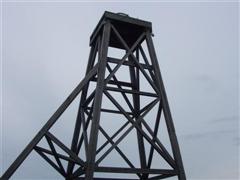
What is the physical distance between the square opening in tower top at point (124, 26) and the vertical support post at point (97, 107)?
272 mm

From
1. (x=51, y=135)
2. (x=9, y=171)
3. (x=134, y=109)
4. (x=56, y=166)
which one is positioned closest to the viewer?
(x=9, y=171)

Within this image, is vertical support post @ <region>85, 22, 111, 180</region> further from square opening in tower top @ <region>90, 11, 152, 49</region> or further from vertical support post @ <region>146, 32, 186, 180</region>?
vertical support post @ <region>146, 32, 186, 180</region>

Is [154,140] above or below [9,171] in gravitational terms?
above

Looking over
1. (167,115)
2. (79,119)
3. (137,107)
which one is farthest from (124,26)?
(79,119)

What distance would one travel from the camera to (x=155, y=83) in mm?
9156

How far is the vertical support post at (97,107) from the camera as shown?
698cm

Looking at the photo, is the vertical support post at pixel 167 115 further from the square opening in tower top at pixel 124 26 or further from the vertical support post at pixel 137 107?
the vertical support post at pixel 137 107

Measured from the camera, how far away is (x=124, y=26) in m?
9.33

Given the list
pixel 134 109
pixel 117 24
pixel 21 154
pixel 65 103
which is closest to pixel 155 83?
pixel 134 109

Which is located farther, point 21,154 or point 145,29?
point 145,29

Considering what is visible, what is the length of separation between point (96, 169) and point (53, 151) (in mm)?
1541

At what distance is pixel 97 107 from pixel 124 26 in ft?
9.94

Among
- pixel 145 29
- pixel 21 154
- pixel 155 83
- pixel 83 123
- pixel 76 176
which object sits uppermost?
pixel 145 29

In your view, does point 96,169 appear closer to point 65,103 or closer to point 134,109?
point 65,103
